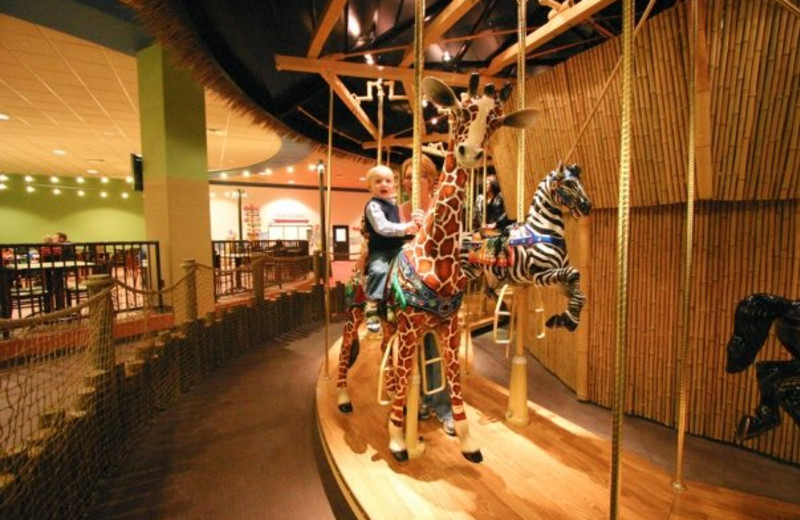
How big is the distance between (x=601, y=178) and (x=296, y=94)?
3.20 meters

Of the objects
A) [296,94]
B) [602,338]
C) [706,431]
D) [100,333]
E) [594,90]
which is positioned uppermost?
[296,94]

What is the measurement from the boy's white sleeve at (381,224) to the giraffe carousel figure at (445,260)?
7.3 inches

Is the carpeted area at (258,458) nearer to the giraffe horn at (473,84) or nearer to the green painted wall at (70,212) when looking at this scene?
the giraffe horn at (473,84)

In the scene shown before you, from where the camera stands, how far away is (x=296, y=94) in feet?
13.3

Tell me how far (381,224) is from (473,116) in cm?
84

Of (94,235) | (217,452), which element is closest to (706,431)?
(217,452)

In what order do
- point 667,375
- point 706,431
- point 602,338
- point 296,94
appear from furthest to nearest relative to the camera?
point 296,94, point 602,338, point 667,375, point 706,431

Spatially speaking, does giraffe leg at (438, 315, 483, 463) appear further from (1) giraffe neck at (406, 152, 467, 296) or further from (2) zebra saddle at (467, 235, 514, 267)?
(2) zebra saddle at (467, 235, 514, 267)

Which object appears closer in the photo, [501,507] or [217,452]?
[501,507]

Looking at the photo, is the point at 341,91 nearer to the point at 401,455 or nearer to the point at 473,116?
the point at 473,116

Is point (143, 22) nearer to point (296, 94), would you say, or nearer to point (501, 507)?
point (296, 94)

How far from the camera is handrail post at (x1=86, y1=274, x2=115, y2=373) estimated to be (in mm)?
2449

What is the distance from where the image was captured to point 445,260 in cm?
188

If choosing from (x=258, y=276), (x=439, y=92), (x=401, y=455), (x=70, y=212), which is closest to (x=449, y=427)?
(x=401, y=455)
